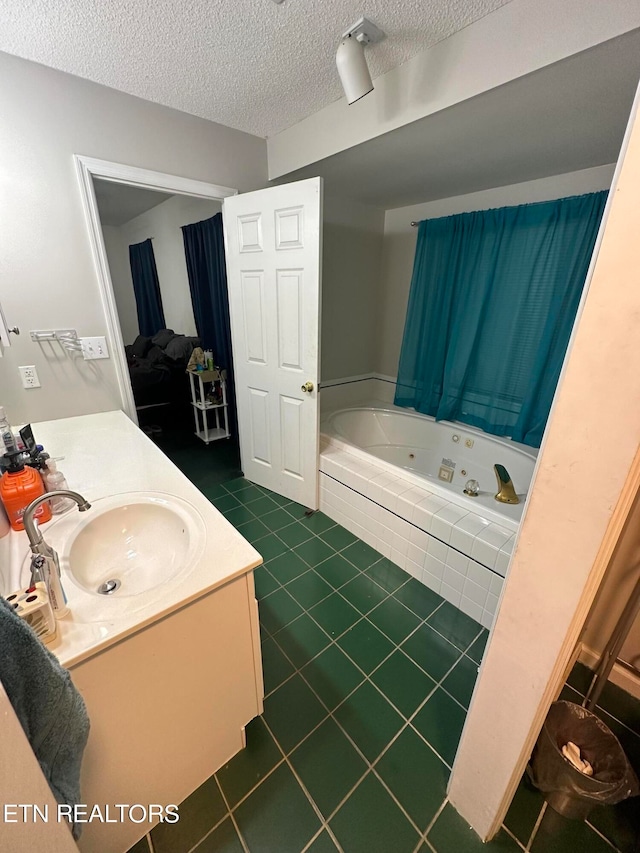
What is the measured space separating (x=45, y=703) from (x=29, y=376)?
67.7 inches

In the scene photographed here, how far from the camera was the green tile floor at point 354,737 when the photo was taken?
3.09 ft

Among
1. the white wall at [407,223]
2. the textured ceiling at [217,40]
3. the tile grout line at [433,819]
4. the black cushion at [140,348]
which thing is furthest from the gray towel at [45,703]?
the black cushion at [140,348]

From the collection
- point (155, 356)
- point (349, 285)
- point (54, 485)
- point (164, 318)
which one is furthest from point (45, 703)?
point (164, 318)

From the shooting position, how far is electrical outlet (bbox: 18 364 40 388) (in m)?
1.70

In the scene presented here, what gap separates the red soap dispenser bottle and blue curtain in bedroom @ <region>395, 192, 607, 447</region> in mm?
2527

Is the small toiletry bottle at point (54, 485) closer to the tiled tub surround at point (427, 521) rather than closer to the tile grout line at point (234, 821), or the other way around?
the tile grout line at point (234, 821)

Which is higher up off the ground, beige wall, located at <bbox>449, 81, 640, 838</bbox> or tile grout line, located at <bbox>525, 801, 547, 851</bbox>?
beige wall, located at <bbox>449, 81, 640, 838</bbox>

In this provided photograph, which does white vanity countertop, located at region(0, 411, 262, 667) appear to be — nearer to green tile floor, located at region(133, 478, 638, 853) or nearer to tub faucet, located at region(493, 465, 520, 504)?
green tile floor, located at region(133, 478, 638, 853)

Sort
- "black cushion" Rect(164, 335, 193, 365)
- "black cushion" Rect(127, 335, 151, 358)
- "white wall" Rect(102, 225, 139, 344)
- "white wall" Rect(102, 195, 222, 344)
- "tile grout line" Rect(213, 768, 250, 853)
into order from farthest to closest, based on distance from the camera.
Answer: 1. "white wall" Rect(102, 225, 139, 344)
2. "black cushion" Rect(127, 335, 151, 358)
3. "black cushion" Rect(164, 335, 193, 365)
4. "white wall" Rect(102, 195, 222, 344)
5. "tile grout line" Rect(213, 768, 250, 853)

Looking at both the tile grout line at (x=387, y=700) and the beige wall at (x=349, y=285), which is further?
the beige wall at (x=349, y=285)

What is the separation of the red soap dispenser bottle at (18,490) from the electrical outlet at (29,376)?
0.97 m

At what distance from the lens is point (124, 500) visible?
1.12m

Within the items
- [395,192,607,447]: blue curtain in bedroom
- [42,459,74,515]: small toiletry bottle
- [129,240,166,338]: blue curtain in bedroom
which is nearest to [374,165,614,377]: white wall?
[395,192,607,447]: blue curtain in bedroom

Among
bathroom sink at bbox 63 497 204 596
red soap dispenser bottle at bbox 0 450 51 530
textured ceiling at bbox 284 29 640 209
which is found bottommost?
bathroom sink at bbox 63 497 204 596
